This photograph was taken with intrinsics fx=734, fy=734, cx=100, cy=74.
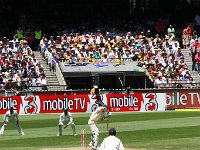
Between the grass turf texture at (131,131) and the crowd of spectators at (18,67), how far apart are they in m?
5.15

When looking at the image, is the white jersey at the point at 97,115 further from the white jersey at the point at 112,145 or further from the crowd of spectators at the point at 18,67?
the crowd of spectators at the point at 18,67

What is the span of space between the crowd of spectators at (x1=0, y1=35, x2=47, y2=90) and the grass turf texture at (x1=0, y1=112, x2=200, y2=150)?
5154 mm

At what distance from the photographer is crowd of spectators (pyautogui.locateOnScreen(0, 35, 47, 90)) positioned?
168ft

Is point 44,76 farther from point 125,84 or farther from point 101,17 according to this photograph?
point 101,17

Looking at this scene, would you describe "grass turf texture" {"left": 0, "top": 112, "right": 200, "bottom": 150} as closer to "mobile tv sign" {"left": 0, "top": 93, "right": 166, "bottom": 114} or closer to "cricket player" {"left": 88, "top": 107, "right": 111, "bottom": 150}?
"mobile tv sign" {"left": 0, "top": 93, "right": 166, "bottom": 114}

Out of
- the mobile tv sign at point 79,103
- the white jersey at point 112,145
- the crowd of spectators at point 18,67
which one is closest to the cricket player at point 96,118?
the white jersey at point 112,145

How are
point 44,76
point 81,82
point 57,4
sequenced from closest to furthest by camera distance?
point 44,76
point 81,82
point 57,4

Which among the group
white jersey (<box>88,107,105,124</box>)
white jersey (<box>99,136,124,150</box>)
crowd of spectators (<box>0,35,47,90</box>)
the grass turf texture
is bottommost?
the grass turf texture

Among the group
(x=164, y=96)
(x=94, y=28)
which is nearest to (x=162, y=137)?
(x=164, y=96)

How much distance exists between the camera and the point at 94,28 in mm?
62375

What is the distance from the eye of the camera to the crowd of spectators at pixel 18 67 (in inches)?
2018

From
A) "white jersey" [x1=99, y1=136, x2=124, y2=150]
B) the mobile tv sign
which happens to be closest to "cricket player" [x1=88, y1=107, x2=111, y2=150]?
"white jersey" [x1=99, y1=136, x2=124, y2=150]

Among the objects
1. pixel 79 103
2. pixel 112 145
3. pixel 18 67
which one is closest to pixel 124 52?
pixel 18 67

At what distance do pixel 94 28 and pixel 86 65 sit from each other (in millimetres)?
6725
